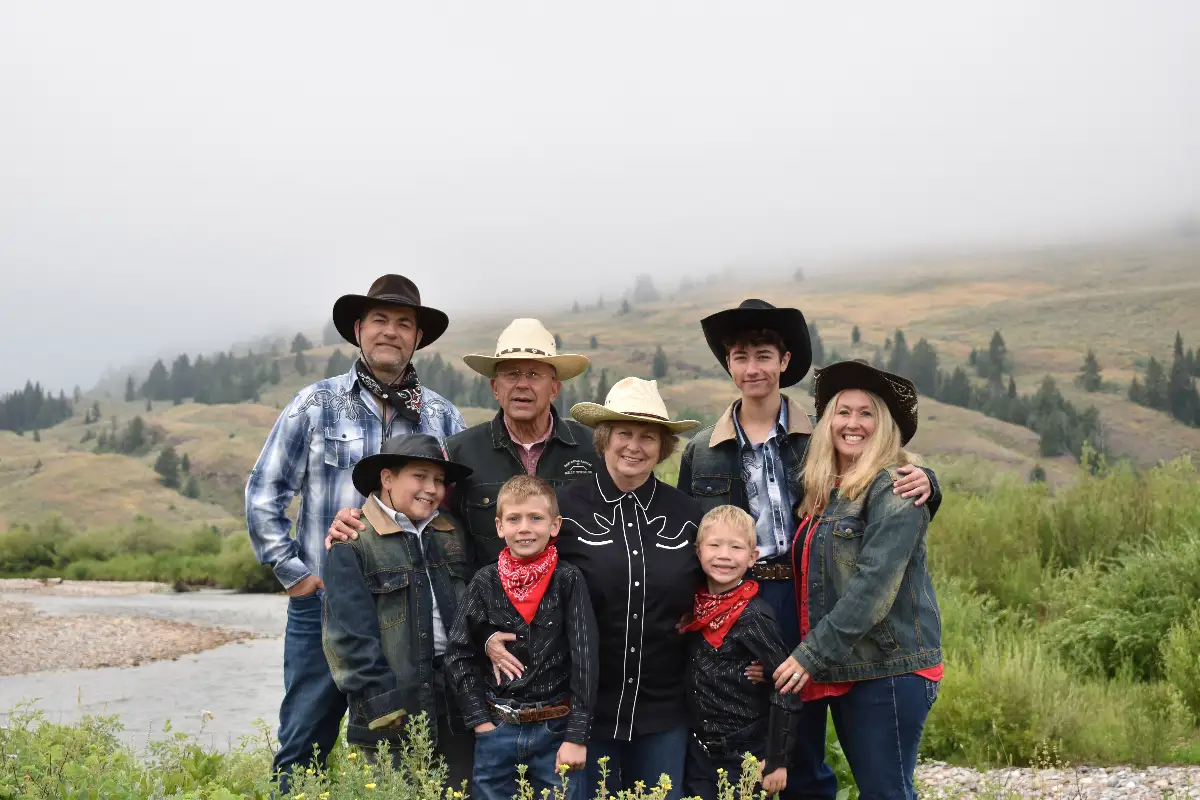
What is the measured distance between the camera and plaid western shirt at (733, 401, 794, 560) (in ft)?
13.7

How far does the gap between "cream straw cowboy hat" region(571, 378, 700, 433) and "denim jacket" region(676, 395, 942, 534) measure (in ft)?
0.69

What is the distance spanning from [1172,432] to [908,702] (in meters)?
82.5

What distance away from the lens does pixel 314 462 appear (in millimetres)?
4805

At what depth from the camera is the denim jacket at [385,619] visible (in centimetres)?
381

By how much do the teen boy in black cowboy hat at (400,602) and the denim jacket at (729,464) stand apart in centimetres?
106

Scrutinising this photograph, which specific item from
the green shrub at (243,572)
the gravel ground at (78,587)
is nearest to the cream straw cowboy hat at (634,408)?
the green shrub at (243,572)

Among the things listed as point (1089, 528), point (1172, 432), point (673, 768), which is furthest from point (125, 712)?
point (1172, 432)

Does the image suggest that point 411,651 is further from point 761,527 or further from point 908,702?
point 908,702

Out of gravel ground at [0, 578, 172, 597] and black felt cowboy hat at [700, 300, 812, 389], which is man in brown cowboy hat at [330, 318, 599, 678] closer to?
black felt cowboy hat at [700, 300, 812, 389]

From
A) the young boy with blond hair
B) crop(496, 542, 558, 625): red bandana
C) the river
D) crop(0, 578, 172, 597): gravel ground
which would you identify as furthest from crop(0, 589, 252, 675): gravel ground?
the young boy with blond hair

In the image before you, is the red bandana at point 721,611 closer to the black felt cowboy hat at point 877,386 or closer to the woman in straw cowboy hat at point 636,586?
the woman in straw cowboy hat at point 636,586

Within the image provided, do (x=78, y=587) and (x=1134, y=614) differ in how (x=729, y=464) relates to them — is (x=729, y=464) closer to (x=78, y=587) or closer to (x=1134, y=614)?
(x=1134, y=614)

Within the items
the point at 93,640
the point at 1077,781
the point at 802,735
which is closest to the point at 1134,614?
the point at 1077,781

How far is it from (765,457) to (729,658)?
0.94 metres
